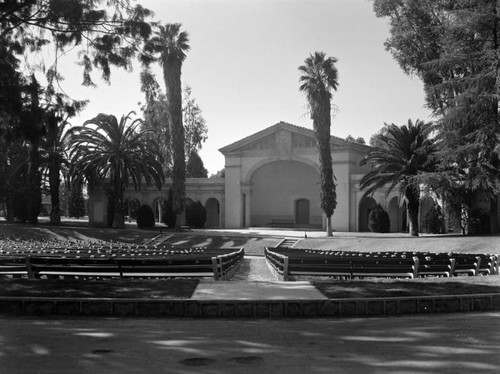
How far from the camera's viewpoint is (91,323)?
29.5 feet

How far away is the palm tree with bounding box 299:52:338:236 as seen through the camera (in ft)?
132

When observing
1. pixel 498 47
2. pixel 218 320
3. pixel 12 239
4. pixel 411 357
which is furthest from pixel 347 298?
pixel 12 239

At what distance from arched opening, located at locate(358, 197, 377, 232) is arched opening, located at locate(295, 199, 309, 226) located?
659 centimetres

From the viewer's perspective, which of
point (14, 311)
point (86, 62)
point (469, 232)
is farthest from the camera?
point (469, 232)

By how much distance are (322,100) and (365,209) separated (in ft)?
38.7

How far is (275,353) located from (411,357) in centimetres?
161

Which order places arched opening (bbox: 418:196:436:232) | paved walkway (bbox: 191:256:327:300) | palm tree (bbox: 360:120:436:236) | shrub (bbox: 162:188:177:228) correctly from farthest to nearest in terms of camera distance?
1. shrub (bbox: 162:188:177:228)
2. arched opening (bbox: 418:196:436:232)
3. palm tree (bbox: 360:120:436:236)
4. paved walkway (bbox: 191:256:327:300)

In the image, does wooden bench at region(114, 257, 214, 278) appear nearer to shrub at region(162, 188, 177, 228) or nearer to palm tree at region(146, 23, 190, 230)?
palm tree at region(146, 23, 190, 230)

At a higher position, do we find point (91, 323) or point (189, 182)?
point (189, 182)

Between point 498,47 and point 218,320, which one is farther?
point 498,47

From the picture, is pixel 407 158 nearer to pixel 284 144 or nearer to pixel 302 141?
pixel 302 141

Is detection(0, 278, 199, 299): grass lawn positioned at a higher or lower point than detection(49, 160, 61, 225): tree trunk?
lower

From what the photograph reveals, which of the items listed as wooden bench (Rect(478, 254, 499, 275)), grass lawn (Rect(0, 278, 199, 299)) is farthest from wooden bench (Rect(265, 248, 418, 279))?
grass lawn (Rect(0, 278, 199, 299))

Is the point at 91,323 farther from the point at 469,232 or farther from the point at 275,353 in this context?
the point at 469,232
